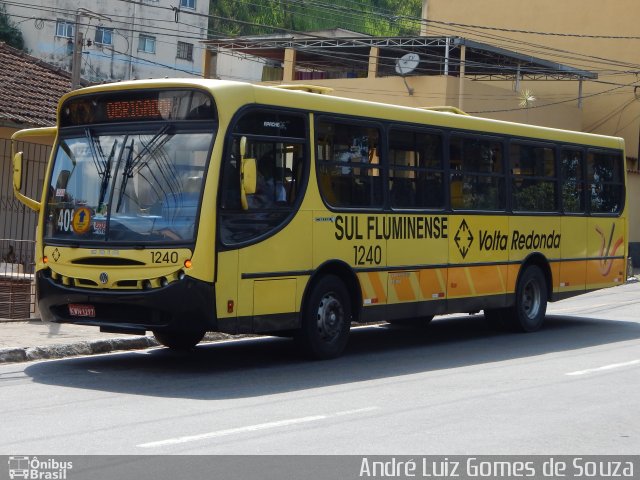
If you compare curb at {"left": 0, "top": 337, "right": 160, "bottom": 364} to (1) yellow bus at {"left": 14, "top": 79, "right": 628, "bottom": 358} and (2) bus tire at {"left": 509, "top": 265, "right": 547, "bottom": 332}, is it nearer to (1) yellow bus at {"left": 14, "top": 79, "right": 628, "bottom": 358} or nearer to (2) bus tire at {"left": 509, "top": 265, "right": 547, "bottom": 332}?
(1) yellow bus at {"left": 14, "top": 79, "right": 628, "bottom": 358}

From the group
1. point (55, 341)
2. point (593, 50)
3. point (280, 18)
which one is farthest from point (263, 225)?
point (280, 18)

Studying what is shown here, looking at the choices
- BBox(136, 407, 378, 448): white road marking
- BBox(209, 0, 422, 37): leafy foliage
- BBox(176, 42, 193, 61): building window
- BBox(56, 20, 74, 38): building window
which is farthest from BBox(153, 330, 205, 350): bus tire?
BBox(209, 0, 422, 37): leafy foliage

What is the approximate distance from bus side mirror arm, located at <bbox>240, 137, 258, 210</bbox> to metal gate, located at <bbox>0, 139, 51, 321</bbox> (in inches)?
196

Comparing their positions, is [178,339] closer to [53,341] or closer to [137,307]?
[53,341]

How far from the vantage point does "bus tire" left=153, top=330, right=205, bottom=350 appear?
1340cm

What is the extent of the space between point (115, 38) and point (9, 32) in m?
5.75

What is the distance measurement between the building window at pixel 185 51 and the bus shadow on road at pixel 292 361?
49516mm

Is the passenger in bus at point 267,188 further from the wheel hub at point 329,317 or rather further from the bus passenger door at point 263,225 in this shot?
the wheel hub at point 329,317

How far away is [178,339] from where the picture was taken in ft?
44.2

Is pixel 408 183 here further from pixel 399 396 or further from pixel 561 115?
pixel 561 115

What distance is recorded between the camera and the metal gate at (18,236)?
49.6 ft

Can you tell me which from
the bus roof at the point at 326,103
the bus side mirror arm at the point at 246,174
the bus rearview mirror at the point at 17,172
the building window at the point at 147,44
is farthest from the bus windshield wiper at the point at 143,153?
the building window at the point at 147,44

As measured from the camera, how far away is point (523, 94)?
3894 centimetres
